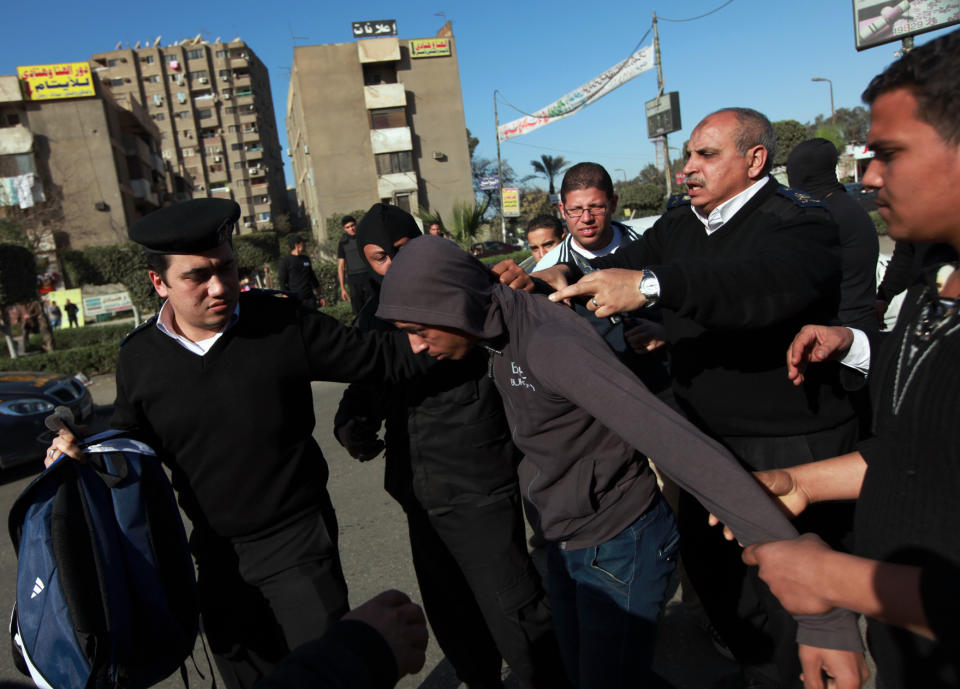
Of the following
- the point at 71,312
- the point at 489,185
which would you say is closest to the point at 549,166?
the point at 489,185

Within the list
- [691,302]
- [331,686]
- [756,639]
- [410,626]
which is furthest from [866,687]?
[331,686]

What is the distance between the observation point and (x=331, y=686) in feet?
3.75

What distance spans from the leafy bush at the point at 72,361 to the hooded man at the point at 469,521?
1120 centimetres

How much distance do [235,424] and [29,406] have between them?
6.40m

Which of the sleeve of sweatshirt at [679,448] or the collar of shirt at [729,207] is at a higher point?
the collar of shirt at [729,207]

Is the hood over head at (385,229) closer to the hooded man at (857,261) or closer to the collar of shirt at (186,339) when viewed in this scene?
the collar of shirt at (186,339)

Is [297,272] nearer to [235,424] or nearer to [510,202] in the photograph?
[235,424]

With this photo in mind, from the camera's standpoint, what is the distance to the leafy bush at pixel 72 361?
11.8 meters

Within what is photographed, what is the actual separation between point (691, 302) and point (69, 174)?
5001 cm

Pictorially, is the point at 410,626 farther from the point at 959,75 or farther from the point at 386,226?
the point at 386,226

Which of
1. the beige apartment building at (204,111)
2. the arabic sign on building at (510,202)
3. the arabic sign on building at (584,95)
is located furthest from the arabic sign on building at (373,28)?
the beige apartment building at (204,111)

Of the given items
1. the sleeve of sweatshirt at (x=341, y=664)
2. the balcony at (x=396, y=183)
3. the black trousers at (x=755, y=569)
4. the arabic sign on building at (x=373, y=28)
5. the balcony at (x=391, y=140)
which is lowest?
the black trousers at (x=755, y=569)

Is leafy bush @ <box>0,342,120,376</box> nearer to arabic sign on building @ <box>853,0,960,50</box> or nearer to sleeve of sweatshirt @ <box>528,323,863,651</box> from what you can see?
sleeve of sweatshirt @ <box>528,323,863,651</box>

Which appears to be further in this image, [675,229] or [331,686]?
[675,229]
